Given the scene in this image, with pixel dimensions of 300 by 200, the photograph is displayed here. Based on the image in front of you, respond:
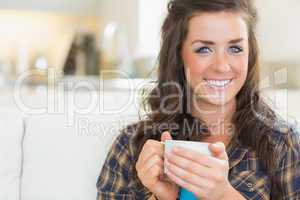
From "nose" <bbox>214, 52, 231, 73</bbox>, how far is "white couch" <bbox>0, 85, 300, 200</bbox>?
1.31 ft

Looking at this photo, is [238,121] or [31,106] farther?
[31,106]

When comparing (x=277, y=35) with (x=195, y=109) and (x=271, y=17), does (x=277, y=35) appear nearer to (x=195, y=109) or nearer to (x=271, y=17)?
(x=271, y=17)

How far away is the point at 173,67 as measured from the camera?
4.24ft

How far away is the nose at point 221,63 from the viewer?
1.16 m

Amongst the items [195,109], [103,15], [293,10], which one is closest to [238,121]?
[195,109]

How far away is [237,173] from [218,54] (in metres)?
0.31

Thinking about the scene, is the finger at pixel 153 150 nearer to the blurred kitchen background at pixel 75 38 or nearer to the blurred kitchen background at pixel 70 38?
the blurred kitchen background at pixel 75 38

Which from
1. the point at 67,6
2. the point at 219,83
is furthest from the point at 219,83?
the point at 67,6

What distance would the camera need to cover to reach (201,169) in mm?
914

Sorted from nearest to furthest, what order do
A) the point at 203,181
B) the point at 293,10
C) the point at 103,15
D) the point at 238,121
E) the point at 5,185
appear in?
the point at 203,181 < the point at 238,121 < the point at 5,185 < the point at 293,10 < the point at 103,15

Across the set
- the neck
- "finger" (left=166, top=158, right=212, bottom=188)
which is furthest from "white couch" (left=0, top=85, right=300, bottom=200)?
"finger" (left=166, top=158, right=212, bottom=188)

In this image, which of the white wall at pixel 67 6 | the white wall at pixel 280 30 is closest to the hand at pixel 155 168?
the white wall at pixel 280 30

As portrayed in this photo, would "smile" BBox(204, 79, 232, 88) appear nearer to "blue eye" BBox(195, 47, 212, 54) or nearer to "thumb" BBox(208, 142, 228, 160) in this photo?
"blue eye" BBox(195, 47, 212, 54)

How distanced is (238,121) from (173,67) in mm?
240
